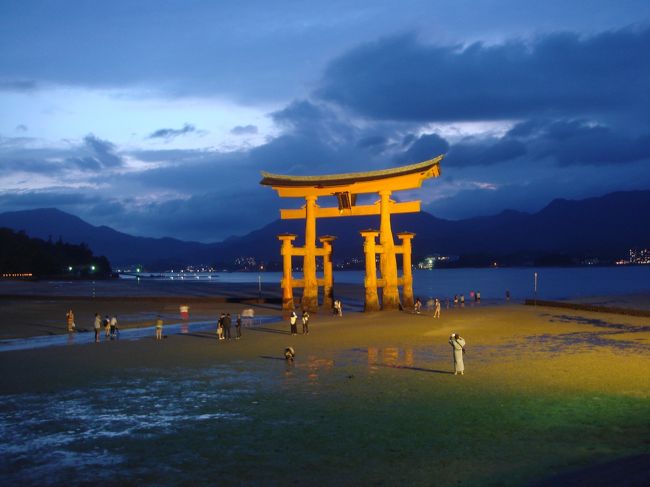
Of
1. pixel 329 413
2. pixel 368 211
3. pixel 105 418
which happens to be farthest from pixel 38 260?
pixel 329 413

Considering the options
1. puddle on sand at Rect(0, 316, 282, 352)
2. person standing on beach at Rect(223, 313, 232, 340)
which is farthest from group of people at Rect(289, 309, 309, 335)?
puddle on sand at Rect(0, 316, 282, 352)

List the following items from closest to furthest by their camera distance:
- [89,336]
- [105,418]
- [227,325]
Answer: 1. [105,418]
2. [227,325]
3. [89,336]

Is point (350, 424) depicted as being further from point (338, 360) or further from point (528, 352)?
point (528, 352)

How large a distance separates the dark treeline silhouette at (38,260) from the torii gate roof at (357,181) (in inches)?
3362

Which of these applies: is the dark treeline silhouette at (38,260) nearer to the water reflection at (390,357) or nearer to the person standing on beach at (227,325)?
the person standing on beach at (227,325)

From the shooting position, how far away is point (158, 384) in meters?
16.8

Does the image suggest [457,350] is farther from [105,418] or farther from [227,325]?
[227,325]

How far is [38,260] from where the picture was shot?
380ft

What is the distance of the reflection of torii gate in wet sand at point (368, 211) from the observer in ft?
127

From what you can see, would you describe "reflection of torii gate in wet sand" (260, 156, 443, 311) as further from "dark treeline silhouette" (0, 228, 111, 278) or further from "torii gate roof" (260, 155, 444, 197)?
"dark treeline silhouette" (0, 228, 111, 278)

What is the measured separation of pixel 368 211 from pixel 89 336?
66.4ft

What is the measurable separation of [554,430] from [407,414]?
117 inches

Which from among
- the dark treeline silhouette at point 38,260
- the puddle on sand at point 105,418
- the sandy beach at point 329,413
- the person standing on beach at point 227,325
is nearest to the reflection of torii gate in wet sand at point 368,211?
the person standing on beach at point 227,325

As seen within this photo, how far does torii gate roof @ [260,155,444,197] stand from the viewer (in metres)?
37.8
